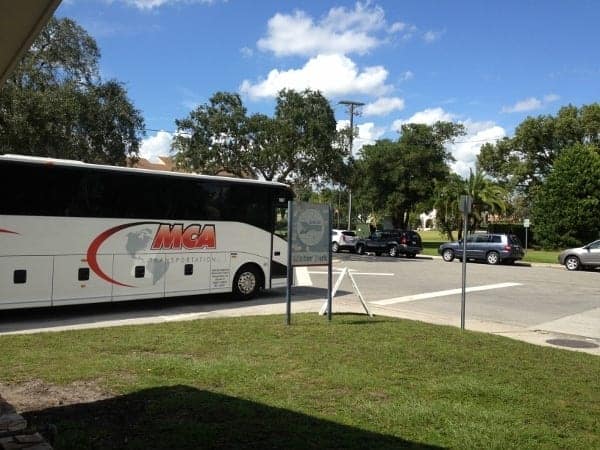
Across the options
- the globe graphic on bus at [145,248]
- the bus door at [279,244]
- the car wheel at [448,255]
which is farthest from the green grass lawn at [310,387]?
the car wheel at [448,255]

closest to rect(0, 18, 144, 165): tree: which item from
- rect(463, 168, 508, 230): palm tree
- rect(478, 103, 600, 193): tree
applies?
rect(463, 168, 508, 230): palm tree

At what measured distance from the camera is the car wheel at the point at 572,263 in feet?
91.1

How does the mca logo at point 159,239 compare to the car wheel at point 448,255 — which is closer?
the mca logo at point 159,239

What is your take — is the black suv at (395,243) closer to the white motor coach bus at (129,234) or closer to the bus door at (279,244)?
the bus door at (279,244)

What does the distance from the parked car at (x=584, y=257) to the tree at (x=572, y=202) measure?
18270 mm

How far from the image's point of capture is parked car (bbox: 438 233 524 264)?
30.5m

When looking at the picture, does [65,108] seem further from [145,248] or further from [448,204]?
[448,204]

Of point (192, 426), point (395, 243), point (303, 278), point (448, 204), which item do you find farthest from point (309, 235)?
point (448, 204)

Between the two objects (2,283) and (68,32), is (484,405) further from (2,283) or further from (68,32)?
(68,32)

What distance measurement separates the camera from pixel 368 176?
55.5 m

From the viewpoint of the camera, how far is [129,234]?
12.0 m

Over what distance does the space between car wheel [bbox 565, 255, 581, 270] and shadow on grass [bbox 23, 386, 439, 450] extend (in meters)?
26.2

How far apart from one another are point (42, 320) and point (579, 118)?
56.4 m

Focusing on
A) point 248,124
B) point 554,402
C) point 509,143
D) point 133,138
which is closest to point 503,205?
point 509,143
